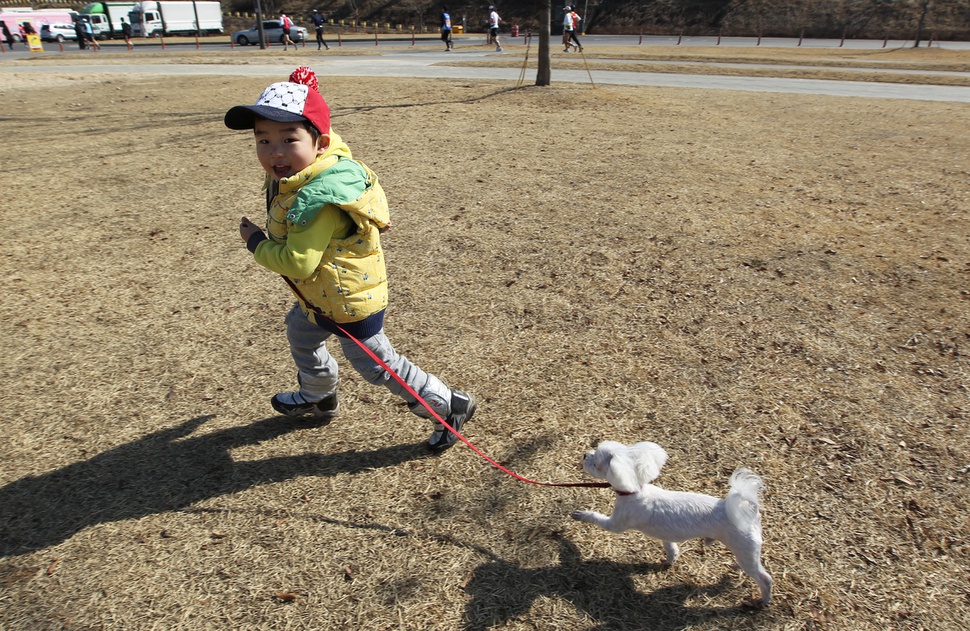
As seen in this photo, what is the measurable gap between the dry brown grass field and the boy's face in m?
1.43

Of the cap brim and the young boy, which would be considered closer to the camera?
the cap brim

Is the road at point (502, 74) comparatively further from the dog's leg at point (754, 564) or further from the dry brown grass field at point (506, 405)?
the dog's leg at point (754, 564)

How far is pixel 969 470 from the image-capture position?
2873 mm

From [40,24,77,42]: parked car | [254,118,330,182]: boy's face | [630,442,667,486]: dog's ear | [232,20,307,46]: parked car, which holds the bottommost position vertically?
[630,442,667,486]: dog's ear

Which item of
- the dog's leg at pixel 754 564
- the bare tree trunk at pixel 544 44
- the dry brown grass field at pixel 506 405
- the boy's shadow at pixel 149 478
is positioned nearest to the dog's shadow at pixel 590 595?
the dry brown grass field at pixel 506 405

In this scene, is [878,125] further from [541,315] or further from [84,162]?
[84,162]

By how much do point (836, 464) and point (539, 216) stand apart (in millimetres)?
3782

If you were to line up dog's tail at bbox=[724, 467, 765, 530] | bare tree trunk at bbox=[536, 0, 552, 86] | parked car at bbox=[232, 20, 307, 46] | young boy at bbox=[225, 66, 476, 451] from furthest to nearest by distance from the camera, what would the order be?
1. parked car at bbox=[232, 20, 307, 46]
2. bare tree trunk at bbox=[536, 0, 552, 86]
3. young boy at bbox=[225, 66, 476, 451]
4. dog's tail at bbox=[724, 467, 765, 530]

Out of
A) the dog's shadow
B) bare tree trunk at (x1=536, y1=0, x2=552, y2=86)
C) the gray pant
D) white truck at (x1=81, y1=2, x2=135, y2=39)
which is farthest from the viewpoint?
white truck at (x1=81, y1=2, x2=135, y2=39)

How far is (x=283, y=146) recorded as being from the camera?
7.70 feet

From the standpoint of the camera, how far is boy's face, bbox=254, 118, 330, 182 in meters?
2.33

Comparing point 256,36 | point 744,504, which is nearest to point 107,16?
point 256,36

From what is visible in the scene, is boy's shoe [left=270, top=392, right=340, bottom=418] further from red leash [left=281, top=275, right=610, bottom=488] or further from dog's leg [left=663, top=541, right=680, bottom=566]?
dog's leg [left=663, top=541, right=680, bottom=566]

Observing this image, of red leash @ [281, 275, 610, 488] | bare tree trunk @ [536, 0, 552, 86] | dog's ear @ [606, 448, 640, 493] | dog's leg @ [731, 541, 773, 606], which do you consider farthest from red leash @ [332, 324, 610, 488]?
bare tree trunk @ [536, 0, 552, 86]
